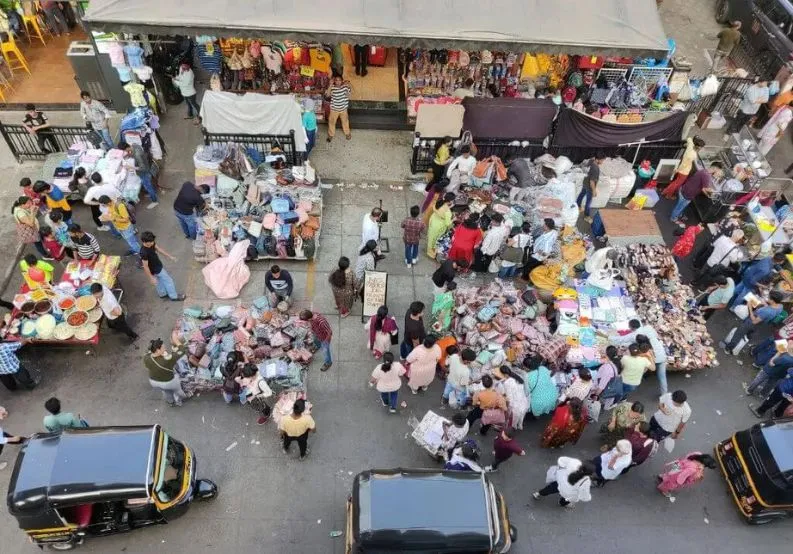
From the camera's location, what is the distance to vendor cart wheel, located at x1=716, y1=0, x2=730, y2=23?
19.7 metres

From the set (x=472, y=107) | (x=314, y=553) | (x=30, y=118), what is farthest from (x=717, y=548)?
(x=30, y=118)

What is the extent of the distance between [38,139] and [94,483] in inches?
369

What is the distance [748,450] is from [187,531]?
8969 millimetres

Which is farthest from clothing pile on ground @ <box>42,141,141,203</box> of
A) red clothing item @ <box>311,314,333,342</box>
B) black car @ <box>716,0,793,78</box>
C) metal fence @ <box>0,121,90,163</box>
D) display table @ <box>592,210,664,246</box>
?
black car @ <box>716,0,793,78</box>

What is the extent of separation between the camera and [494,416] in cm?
914

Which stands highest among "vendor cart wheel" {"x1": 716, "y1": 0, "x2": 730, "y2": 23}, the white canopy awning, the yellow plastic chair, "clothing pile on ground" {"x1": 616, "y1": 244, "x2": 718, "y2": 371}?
the white canopy awning

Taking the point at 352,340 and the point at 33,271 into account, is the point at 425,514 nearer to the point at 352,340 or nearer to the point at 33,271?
the point at 352,340

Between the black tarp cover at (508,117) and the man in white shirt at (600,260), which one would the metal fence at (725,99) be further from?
the man in white shirt at (600,260)

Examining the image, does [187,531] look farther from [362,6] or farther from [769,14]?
[769,14]

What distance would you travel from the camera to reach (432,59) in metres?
14.8

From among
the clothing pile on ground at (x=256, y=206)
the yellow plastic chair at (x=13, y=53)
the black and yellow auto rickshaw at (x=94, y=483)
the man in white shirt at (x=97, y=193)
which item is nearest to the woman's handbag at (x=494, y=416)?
the black and yellow auto rickshaw at (x=94, y=483)

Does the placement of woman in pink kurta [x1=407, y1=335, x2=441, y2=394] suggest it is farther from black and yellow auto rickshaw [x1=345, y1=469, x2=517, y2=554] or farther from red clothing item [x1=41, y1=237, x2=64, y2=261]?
red clothing item [x1=41, y1=237, x2=64, y2=261]

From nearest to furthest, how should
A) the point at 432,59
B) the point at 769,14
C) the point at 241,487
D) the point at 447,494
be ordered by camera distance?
1. the point at 447,494
2. the point at 241,487
3. the point at 432,59
4. the point at 769,14

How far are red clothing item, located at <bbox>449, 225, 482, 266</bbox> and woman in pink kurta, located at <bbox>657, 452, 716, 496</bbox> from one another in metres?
5.20
